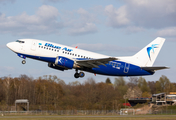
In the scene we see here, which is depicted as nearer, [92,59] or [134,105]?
[92,59]

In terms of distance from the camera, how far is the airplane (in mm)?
45928

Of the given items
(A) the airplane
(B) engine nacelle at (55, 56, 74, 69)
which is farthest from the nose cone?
(B) engine nacelle at (55, 56, 74, 69)

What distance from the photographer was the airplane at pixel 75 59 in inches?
1808

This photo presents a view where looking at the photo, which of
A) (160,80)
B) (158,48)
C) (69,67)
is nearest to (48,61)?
(69,67)

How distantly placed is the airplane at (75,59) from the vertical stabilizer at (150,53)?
4.07ft

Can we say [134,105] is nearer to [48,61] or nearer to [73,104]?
[73,104]

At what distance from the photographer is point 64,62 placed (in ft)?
148

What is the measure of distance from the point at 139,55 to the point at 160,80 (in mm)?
107569

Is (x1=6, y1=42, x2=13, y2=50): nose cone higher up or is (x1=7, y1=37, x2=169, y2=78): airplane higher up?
(x1=6, y1=42, x2=13, y2=50): nose cone

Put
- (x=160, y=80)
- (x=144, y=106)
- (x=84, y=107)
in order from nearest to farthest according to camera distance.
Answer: (x=84, y=107) < (x=144, y=106) < (x=160, y=80)

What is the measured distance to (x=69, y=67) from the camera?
45.8 metres

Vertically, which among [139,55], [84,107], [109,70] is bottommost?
[84,107]

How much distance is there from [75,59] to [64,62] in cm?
234

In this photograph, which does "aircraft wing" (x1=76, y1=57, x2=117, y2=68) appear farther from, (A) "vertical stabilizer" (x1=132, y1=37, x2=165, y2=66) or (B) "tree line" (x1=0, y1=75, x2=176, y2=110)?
(B) "tree line" (x1=0, y1=75, x2=176, y2=110)
